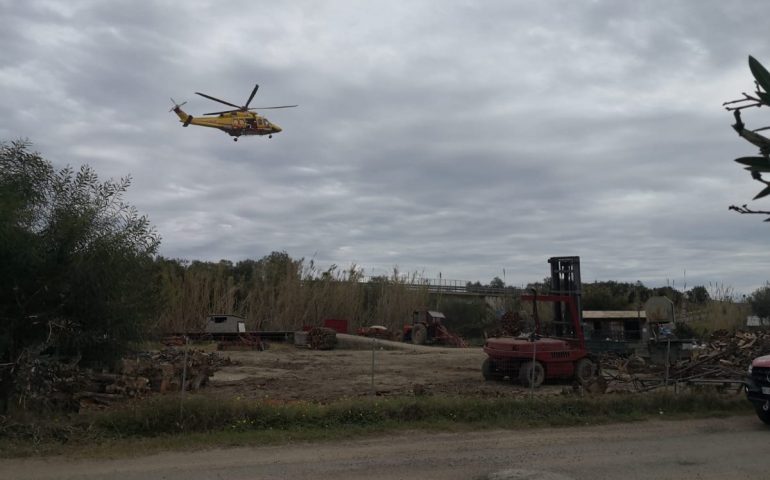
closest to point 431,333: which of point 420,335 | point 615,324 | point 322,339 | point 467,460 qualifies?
point 420,335

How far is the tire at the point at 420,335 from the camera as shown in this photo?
4078 cm

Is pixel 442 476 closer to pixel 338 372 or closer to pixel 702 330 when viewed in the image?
pixel 338 372

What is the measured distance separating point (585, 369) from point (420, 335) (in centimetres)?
2168

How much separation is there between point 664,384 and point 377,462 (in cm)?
921

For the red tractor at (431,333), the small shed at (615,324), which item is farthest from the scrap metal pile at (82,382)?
the red tractor at (431,333)

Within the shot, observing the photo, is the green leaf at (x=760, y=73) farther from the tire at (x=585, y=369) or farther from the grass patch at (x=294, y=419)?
the tire at (x=585, y=369)

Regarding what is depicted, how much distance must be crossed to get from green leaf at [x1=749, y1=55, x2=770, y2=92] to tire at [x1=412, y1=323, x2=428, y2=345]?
→ 39.3m

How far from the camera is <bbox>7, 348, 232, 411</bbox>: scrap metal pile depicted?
11266mm

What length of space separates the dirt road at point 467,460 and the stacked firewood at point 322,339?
26.1 m

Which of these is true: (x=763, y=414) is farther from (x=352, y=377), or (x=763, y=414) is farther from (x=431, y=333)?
(x=431, y=333)

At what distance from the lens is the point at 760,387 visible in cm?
1274

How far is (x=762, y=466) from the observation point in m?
9.38

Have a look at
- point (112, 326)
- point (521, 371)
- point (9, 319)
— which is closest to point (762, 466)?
point (521, 371)

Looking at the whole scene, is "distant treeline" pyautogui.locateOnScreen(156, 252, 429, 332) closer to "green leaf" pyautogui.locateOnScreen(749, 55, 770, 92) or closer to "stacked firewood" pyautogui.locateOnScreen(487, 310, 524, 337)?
"stacked firewood" pyautogui.locateOnScreen(487, 310, 524, 337)
